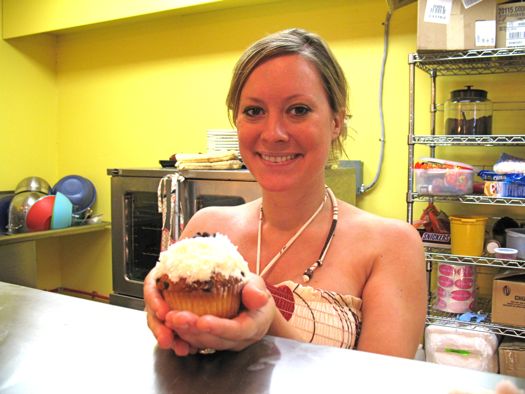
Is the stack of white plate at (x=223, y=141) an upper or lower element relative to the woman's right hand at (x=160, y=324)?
upper

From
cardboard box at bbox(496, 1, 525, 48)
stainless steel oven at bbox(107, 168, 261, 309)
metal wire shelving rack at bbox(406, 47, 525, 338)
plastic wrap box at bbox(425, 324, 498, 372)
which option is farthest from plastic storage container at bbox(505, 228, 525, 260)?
stainless steel oven at bbox(107, 168, 261, 309)

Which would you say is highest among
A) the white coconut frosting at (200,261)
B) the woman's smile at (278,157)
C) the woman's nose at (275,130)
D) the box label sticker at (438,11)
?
the box label sticker at (438,11)

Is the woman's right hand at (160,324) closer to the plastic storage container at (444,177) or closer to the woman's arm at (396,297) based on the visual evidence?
the woman's arm at (396,297)

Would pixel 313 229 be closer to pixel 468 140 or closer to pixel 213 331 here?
pixel 213 331

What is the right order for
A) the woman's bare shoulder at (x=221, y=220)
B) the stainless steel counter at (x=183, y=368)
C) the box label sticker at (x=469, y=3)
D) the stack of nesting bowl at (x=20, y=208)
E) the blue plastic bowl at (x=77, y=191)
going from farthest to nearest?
the blue plastic bowl at (x=77, y=191) → the stack of nesting bowl at (x=20, y=208) → the box label sticker at (x=469, y=3) → the woman's bare shoulder at (x=221, y=220) → the stainless steel counter at (x=183, y=368)

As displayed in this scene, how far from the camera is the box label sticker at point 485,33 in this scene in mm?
2041

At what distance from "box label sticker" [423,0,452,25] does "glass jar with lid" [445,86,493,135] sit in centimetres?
35

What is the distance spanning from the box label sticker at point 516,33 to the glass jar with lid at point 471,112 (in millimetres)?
250

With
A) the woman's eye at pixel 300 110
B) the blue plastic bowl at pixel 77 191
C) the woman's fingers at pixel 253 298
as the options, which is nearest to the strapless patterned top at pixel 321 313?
the woman's eye at pixel 300 110

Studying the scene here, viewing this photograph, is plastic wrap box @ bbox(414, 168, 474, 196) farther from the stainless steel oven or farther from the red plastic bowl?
the red plastic bowl

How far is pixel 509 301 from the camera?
210cm

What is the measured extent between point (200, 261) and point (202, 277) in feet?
0.08

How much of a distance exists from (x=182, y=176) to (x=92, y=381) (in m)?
2.03

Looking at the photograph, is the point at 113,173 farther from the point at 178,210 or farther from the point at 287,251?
the point at 287,251
